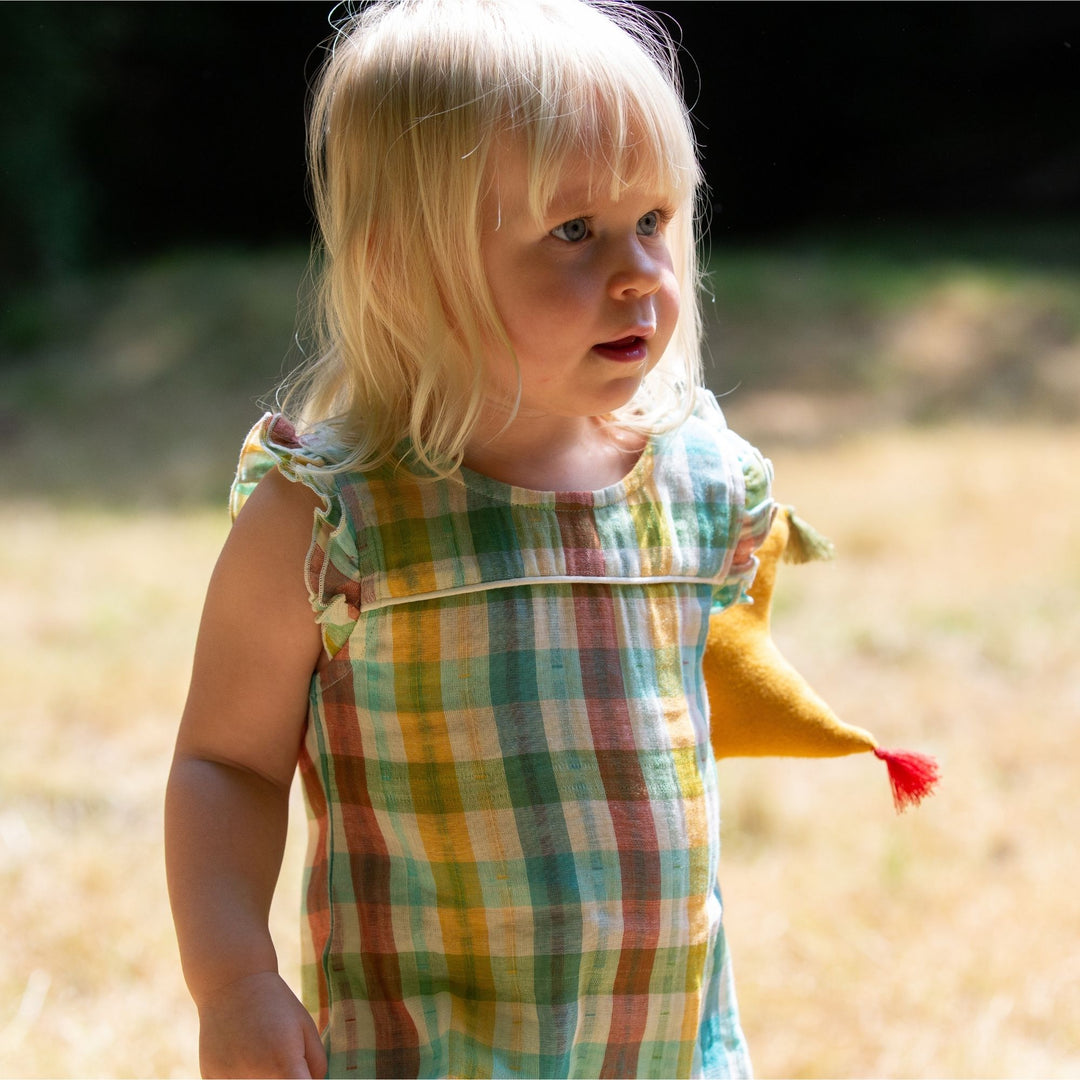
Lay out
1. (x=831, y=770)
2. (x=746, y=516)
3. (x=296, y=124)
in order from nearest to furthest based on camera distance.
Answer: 1. (x=746, y=516)
2. (x=831, y=770)
3. (x=296, y=124)

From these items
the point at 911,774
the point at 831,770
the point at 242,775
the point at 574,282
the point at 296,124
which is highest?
the point at 574,282

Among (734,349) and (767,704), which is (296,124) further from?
(767,704)

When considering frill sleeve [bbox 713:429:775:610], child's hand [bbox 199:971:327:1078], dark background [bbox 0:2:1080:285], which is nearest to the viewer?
child's hand [bbox 199:971:327:1078]

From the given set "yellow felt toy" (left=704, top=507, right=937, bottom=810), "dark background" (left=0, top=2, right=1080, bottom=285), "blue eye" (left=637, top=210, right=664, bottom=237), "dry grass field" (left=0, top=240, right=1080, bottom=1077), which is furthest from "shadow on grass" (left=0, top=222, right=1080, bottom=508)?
"blue eye" (left=637, top=210, right=664, bottom=237)

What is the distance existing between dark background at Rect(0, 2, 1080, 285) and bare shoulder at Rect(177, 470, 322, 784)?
2.36 meters

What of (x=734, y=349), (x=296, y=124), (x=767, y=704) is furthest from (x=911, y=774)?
(x=296, y=124)

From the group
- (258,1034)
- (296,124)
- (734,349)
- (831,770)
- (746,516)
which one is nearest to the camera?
(258,1034)

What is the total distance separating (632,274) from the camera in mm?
687

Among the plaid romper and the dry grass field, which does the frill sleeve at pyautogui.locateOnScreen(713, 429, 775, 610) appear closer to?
the plaid romper

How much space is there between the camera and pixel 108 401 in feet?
11.5

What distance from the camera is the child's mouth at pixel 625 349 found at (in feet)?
2.32

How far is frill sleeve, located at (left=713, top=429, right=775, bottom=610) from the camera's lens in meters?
0.81

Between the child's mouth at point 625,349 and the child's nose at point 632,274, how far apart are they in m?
0.03

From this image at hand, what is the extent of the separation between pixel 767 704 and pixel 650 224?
1.06ft
